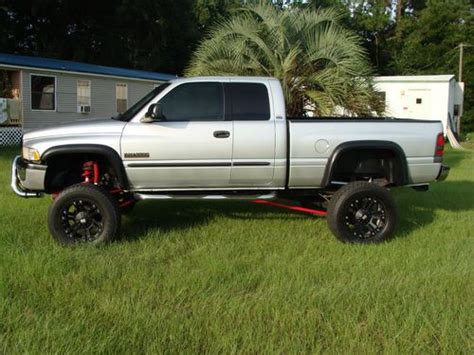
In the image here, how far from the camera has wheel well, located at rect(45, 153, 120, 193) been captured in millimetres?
6008

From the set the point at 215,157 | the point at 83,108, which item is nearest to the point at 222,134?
the point at 215,157

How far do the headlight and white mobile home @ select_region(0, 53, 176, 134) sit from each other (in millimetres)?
14335

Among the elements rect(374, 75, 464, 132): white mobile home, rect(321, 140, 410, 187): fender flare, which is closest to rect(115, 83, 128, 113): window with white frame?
rect(374, 75, 464, 132): white mobile home

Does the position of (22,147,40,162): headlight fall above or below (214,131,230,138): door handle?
below

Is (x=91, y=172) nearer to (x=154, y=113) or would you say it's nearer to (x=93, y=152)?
(x=93, y=152)

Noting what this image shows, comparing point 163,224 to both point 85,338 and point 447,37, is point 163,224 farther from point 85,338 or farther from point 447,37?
point 447,37

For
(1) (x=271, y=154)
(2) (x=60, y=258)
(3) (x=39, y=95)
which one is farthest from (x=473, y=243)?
(3) (x=39, y=95)

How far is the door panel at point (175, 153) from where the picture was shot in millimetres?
5891

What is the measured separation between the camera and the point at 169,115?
6.12 metres

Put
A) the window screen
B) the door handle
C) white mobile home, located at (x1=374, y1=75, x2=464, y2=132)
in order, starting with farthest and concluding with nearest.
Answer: white mobile home, located at (x1=374, y1=75, x2=464, y2=132), the window screen, the door handle

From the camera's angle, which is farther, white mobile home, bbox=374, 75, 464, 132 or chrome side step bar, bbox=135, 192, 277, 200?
white mobile home, bbox=374, 75, 464, 132

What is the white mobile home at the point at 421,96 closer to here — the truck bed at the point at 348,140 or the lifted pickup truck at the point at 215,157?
the truck bed at the point at 348,140

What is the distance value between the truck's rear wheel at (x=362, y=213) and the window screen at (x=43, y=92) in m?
17.2

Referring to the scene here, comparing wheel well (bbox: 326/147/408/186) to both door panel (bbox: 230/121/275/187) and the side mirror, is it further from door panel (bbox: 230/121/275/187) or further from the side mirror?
the side mirror
